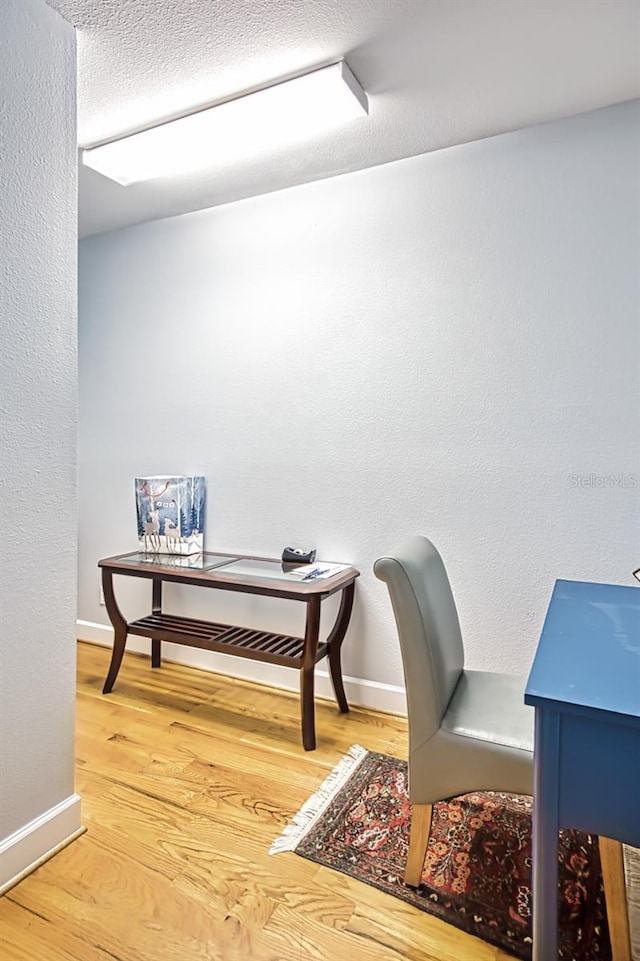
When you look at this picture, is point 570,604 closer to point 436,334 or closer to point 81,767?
point 436,334

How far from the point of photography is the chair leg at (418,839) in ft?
4.74

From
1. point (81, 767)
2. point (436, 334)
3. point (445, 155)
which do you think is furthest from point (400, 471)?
point (81, 767)

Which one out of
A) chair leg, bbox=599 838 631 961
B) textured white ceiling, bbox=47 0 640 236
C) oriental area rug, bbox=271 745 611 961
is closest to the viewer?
chair leg, bbox=599 838 631 961

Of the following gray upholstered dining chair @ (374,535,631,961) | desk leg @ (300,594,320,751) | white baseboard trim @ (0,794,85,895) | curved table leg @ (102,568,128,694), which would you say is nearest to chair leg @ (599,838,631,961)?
gray upholstered dining chair @ (374,535,631,961)

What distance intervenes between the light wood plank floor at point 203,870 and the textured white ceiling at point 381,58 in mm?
2342

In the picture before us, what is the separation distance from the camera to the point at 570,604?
1.54 metres

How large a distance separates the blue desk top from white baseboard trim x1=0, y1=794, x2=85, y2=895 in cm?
139

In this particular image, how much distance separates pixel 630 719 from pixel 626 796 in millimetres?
137

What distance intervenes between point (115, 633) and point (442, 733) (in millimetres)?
1763

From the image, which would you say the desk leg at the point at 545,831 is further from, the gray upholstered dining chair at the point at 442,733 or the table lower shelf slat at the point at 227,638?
the table lower shelf slat at the point at 227,638

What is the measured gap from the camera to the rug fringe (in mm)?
1637

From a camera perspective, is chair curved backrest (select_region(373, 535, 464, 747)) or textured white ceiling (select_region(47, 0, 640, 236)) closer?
chair curved backrest (select_region(373, 535, 464, 747))

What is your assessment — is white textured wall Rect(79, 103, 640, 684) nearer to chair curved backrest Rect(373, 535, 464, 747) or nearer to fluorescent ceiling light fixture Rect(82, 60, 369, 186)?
fluorescent ceiling light fixture Rect(82, 60, 369, 186)

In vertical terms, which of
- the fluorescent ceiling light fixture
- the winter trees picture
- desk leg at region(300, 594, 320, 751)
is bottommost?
desk leg at region(300, 594, 320, 751)
